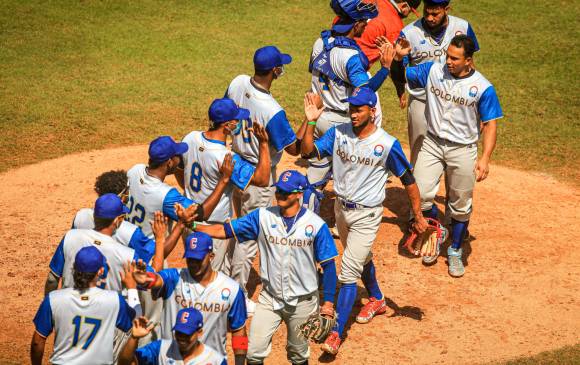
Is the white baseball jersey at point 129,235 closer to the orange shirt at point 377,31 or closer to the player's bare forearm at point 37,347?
the player's bare forearm at point 37,347

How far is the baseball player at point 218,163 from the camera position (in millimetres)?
8312

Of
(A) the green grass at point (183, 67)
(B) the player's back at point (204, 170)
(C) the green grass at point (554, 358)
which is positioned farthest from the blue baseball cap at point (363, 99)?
(A) the green grass at point (183, 67)

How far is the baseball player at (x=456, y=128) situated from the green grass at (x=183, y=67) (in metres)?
3.18

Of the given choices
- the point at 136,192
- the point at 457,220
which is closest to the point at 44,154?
the point at 136,192

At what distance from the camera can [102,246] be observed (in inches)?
274

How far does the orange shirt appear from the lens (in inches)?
474

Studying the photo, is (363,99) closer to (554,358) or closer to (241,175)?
(241,175)

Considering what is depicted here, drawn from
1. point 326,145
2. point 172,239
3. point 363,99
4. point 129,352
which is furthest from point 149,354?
point 363,99

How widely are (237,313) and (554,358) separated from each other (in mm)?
3393

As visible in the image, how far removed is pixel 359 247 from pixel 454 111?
6.93ft

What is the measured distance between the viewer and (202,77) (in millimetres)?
15281

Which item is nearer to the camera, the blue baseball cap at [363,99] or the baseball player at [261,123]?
the blue baseball cap at [363,99]

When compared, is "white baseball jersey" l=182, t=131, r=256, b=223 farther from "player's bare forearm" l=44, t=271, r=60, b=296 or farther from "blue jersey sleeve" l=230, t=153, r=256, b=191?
"player's bare forearm" l=44, t=271, r=60, b=296

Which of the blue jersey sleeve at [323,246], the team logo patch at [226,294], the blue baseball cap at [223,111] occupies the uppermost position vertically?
the blue baseball cap at [223,111]
